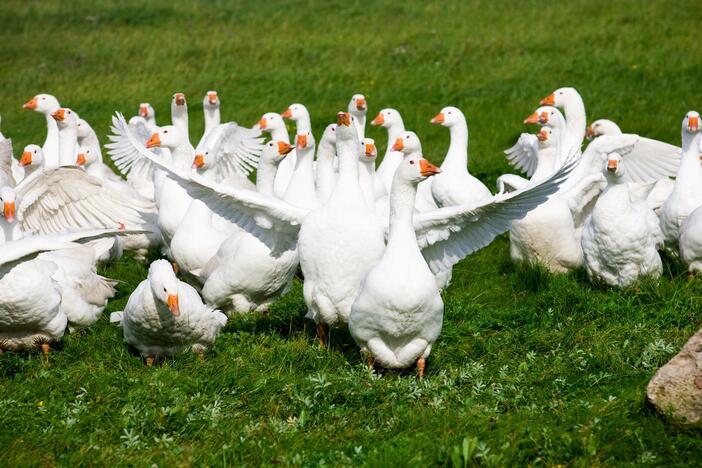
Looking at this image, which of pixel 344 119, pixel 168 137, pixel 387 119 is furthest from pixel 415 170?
pixel 387 119

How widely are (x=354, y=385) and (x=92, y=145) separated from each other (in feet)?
26.4

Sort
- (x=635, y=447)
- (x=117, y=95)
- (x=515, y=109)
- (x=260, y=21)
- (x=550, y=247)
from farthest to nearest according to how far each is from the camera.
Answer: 1. (x=260, y=21)
2. (x=117, y=95)
3. (x=515, y=109)
4. (x=550, y=247)
5. (x=635, y=447)

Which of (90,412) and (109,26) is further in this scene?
(109,26)

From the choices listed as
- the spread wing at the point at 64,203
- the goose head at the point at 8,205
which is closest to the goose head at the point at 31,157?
the spread wing at the point at 64,203

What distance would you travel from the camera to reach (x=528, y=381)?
7648 millimetres

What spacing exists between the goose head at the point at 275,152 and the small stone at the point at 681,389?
485 centimetres

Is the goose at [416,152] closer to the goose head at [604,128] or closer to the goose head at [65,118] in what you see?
the goose head at [604,128]

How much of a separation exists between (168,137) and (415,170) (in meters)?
4.95

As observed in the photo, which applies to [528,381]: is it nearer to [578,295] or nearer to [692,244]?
[578,295]

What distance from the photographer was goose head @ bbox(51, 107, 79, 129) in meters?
13.6

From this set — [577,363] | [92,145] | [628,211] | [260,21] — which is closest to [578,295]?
[628,211]

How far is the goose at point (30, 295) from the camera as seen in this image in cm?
830

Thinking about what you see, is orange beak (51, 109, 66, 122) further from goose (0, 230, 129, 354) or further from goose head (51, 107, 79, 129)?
goose (0, 230, 129, 354)

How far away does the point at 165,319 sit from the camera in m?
8.35
